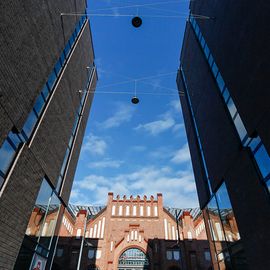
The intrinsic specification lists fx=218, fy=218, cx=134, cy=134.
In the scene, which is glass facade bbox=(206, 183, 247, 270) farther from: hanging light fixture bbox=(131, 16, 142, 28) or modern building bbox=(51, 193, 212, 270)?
modern building bbox=(51, 193, 212, 270)

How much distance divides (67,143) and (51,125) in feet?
10.2

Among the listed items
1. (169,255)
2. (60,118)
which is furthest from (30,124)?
(169,255)

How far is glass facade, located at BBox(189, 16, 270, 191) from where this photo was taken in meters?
8.53

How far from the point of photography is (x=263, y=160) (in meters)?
8.64

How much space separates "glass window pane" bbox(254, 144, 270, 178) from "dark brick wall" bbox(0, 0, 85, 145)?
32.1 ft

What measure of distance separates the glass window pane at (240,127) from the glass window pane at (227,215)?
3.38 metres

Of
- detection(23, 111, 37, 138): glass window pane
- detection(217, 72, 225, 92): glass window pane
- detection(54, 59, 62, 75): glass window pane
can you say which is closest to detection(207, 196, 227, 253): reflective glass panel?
detection(217, 72, 225, 92): glass window pane

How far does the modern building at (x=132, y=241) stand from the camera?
26.8m

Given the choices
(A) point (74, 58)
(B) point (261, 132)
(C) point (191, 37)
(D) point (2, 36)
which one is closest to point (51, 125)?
(D) point (2, 36)

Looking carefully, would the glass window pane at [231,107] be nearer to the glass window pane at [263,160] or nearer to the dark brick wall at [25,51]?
the glass window pane at [263,160]

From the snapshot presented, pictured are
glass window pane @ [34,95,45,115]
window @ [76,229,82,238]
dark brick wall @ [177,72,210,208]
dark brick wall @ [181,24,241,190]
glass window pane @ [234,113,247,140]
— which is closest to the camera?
glass window pane @ [234,113,247,140]

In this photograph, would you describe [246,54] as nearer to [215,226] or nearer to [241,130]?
[241,130]

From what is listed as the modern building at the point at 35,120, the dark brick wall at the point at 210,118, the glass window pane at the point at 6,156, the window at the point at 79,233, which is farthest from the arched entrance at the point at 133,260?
the glass window pane at the point at 6,156

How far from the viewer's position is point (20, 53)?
863 centimetres
